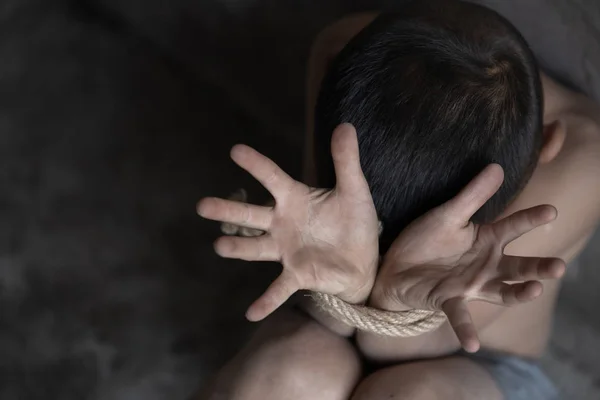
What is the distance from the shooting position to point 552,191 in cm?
68

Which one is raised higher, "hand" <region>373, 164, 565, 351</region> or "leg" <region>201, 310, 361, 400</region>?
"hand" <region>373, 164, 565, 351</region>

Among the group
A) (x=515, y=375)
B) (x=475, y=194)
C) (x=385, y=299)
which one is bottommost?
(x=515, y=375)

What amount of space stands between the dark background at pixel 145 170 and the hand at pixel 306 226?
344 mm

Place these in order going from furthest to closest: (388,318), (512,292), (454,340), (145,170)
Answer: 1. (145,170)
2. (454,340)
3. (388,318)
4. (512,292)

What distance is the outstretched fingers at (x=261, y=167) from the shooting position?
522 mm

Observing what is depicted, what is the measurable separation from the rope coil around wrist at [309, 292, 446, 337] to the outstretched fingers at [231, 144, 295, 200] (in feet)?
0.38

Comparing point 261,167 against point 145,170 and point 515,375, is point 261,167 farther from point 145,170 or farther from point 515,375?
point 145,170

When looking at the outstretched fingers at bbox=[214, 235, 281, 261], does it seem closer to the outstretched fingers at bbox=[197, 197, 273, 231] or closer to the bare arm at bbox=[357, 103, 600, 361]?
the outstretched fingers at bbox=[197, 197, 273, 231]

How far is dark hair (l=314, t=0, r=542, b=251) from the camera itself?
54 cm

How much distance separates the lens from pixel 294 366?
673 millimetres

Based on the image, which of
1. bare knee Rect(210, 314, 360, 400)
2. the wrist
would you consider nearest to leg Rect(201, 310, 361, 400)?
bare knee Rect(210, 314, 360, 400)

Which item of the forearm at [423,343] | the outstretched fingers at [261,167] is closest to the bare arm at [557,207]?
the forearm at [423,343]

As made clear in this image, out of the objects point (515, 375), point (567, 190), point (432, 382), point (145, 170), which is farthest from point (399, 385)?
point (145, 170)

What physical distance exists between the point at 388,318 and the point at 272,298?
0.12 m
